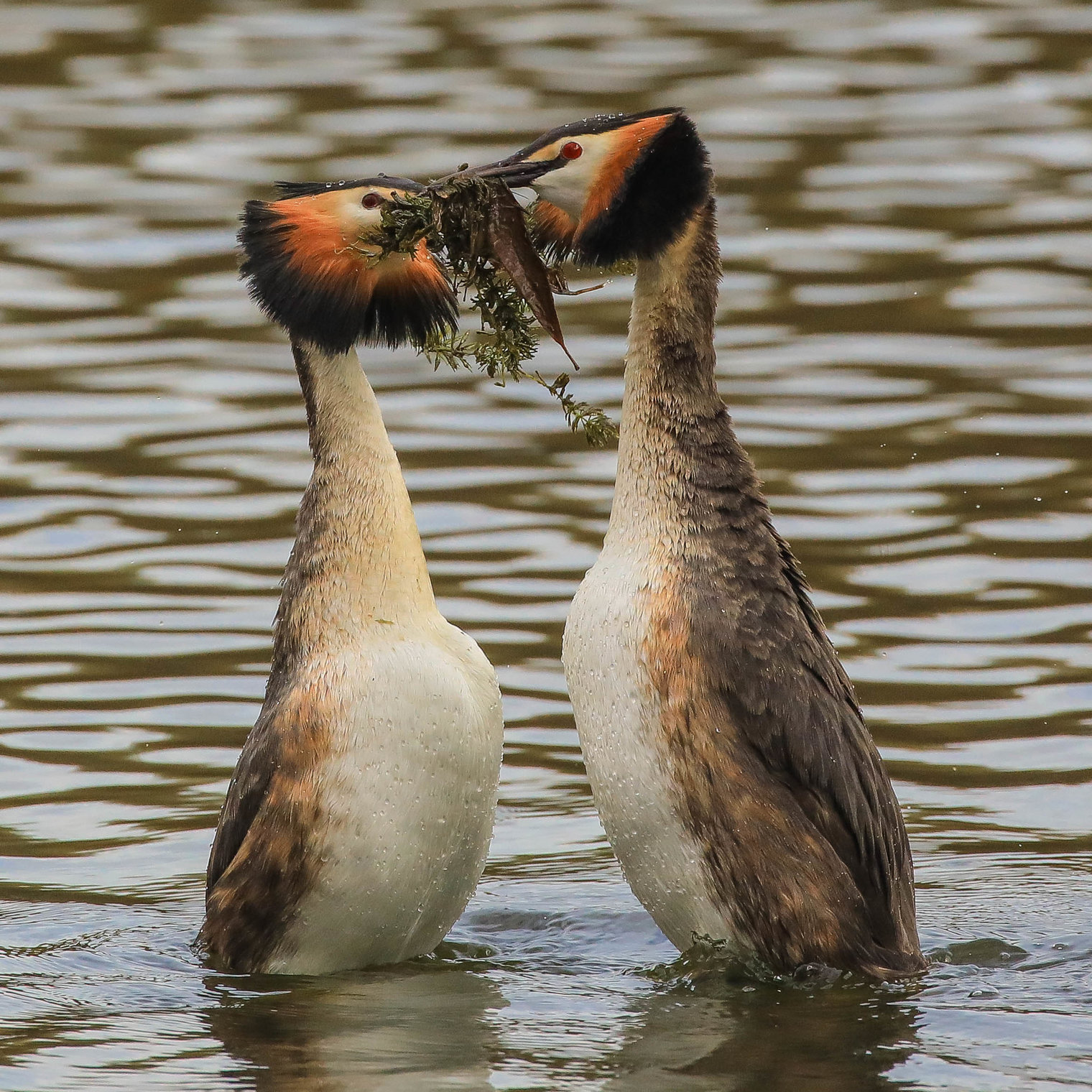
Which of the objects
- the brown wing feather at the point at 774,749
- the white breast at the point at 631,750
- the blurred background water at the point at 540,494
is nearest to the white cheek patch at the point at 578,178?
the brown wing feather at the point at 774,749

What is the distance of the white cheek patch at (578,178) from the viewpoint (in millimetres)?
8391

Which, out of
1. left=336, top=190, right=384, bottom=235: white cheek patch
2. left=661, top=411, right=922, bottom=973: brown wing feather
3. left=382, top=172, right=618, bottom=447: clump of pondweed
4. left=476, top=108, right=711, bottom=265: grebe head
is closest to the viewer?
left=661, top=411, right=922, bottom=973: brown wing feather

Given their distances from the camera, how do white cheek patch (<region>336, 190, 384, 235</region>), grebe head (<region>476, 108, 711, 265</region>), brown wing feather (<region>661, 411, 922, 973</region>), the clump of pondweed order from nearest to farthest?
brown wing feather (<region>661, 411, 922, 973</region>) < grebe head (<region>476, 108, 711, 265</region>) < the clump of pondweed < white cheek patch (<region>336, 190, 384, 235</region>)

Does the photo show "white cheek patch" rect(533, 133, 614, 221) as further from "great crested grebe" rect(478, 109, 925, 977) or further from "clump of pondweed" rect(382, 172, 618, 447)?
"clump of pondweed" rect(382, 172, 618, 447)

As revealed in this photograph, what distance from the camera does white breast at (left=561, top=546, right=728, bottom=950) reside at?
812 centimetres

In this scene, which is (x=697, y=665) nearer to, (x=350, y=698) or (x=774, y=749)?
(x=774, y=749)

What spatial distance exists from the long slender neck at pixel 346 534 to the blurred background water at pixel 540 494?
4.17 ft

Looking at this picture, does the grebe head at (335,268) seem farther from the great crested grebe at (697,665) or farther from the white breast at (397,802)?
the white breast at (397,802)

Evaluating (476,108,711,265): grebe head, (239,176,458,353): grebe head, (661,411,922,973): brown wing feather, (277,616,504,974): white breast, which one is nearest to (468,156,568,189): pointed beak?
(476,108,711,265): grebe head

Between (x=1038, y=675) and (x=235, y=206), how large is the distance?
30.8ft

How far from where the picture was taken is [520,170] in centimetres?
856

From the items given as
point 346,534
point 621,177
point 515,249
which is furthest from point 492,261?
point 346,534

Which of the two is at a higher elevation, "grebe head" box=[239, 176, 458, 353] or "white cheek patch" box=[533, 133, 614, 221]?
"white cheek patch" box=[533, 133, 614, 221]

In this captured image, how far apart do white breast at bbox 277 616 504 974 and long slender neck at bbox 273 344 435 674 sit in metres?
0.15
